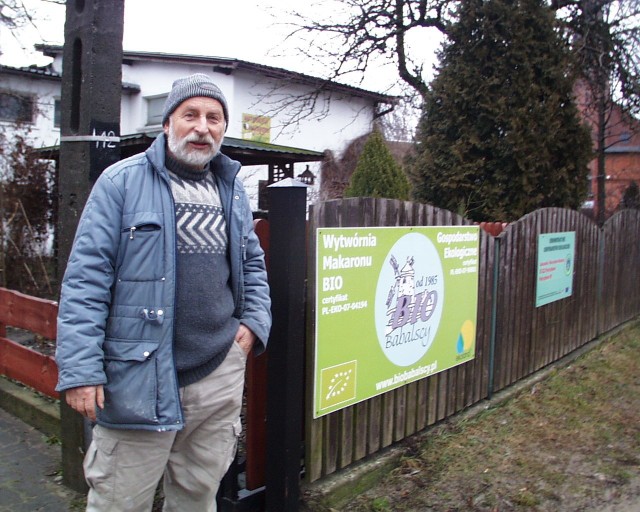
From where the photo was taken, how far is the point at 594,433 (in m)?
4.64

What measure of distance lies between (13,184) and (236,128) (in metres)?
8.97

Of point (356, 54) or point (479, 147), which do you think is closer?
point (479, 147)

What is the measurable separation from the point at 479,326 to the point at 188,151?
10.5ft

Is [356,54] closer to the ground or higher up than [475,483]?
higher up

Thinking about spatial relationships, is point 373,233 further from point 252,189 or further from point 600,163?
point 252,189

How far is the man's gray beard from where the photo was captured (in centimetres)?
231

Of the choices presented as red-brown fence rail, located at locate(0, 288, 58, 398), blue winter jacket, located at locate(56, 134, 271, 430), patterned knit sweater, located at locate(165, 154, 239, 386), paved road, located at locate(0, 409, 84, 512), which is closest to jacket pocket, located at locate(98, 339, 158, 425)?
blue winter jacket, located at locate(56, 134, 271, 430)

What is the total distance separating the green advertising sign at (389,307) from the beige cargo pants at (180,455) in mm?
862

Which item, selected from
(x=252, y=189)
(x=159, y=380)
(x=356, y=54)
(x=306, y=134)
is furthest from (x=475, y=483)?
(x=306, y=134)

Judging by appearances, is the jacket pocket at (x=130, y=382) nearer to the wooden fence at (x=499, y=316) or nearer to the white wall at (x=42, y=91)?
the wooden fence at (x=499, y=316)

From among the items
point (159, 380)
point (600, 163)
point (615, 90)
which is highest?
point (615, 90)

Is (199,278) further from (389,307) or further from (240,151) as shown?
(240,151)

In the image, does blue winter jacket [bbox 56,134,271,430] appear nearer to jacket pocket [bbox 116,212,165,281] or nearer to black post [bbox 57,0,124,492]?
jacket pocket [bbox 116,212,165,281]

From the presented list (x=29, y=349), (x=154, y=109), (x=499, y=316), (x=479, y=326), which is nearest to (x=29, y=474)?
(x=29, y=349)
